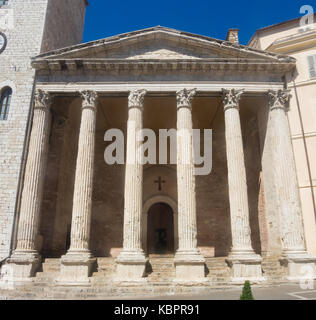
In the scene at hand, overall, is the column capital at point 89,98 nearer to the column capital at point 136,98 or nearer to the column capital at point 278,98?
the column capital at point 136,98

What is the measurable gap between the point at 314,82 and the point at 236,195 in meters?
6.49

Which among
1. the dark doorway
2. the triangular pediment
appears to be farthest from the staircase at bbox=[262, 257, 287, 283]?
the triangular pediment

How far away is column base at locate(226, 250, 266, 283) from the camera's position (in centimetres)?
1051

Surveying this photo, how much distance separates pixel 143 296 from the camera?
939 cm

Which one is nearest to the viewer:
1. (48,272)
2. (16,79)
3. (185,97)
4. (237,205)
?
(48,272)

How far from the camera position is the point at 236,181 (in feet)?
39.0

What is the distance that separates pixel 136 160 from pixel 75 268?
15.5 feet

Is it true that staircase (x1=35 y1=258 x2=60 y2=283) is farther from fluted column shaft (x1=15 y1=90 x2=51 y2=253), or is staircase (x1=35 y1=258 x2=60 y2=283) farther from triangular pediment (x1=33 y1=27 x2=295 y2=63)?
triangular pediment (x1=33 y1=27 x2=295 y2=63)

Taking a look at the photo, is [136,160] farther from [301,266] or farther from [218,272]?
[301,266]

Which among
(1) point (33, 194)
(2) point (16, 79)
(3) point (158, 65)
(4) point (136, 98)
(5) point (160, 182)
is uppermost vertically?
(3) point (158, 65)

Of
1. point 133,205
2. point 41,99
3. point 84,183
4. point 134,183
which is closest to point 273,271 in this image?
point 133,205

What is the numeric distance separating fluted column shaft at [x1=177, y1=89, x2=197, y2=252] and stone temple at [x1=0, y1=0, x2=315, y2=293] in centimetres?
4

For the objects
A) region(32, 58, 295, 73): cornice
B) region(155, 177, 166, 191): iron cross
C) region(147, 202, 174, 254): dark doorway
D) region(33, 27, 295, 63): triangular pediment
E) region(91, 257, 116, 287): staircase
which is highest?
region(33, 27, 295, 63): triangular pediment
